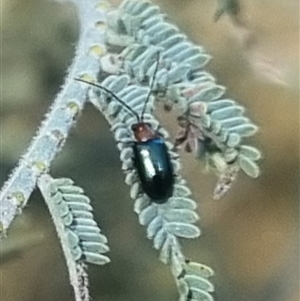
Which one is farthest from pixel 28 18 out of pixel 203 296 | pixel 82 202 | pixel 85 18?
pixel 203 296

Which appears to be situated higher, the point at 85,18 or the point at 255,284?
the point at 85,18

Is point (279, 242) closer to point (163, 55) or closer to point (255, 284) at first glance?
point (255, 284)

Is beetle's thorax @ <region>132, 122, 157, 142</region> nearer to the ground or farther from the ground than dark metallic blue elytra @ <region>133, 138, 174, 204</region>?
farther from the ground
